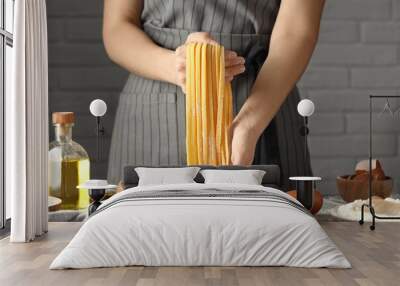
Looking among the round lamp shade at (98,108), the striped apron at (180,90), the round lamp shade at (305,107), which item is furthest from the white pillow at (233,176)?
the round lamp shade at (98,108)

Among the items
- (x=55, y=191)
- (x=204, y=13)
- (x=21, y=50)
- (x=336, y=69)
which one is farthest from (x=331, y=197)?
(x=21, y=50)

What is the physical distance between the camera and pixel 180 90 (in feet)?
16.1

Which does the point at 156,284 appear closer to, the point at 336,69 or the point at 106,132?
the point at 106,132

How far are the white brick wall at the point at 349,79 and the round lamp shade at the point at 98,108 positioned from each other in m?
1.53

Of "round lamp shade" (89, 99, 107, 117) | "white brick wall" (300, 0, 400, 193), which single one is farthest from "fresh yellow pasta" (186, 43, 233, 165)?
"white brick wall" (300, 0, 400, 193)

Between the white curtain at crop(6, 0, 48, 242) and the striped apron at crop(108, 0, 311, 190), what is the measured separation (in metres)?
0.85

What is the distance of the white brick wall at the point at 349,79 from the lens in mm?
5363

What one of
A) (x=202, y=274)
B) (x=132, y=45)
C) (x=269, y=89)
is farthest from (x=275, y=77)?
(x=202, y=274)

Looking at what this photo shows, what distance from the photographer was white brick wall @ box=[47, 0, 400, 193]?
5305 millimetres

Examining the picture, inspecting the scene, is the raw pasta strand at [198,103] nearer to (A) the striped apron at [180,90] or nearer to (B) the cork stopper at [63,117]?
(A) the striped apron at [180,90]

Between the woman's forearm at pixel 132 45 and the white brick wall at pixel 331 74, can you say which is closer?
the woman's forearm at pixel 132 45

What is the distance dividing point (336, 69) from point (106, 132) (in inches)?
71.6

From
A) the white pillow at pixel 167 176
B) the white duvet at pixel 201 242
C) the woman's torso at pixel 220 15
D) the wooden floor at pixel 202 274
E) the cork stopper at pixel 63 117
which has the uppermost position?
the woman's torso at pixel 220 15

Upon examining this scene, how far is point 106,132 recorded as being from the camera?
5.26 m
